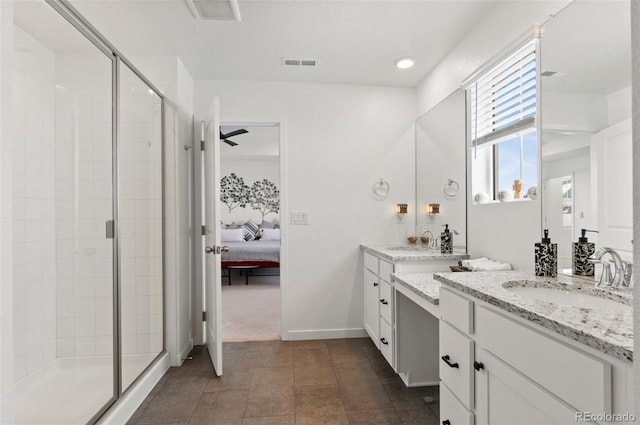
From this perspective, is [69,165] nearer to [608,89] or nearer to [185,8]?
[185,8]

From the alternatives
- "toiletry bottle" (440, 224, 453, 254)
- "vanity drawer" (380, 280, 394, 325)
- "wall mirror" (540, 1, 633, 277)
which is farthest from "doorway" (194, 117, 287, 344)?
"wall mirror" (540, 1, 633, 277)

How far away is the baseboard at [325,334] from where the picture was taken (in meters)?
3.13

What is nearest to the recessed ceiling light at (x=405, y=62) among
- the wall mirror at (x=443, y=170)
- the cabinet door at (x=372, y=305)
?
the wall mirror at (x=443, y=170)

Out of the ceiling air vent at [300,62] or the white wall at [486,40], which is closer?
the white wall at [486,40]

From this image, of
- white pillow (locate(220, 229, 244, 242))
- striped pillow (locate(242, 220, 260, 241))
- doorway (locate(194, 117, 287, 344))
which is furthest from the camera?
striped pillow (locate(242, 220, 260, 241))

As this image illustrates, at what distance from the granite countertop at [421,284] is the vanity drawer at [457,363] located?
0.55 feet

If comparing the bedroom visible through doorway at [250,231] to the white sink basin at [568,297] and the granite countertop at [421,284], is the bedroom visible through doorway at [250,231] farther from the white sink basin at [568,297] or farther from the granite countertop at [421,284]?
the white sink basin at [568,297]

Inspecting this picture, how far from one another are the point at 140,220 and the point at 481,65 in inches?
102

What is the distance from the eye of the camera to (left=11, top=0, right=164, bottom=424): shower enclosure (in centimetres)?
187

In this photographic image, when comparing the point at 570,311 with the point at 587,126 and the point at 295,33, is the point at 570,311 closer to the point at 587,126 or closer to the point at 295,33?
the point at 587,126

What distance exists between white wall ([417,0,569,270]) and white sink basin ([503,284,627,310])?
0.45 metres

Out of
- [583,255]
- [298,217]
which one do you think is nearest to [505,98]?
[583,255]

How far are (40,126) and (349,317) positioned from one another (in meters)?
2.78

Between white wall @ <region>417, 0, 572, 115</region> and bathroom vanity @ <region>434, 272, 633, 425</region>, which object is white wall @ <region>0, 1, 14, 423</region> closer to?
bathroom vanity @ <region>434, 272, 633, 425</region>
